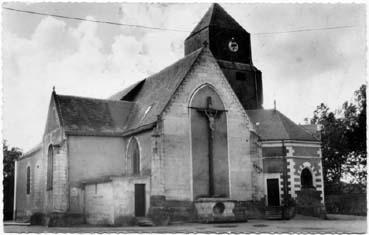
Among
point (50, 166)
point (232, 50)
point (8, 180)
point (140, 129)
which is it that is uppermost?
point (232, 50)

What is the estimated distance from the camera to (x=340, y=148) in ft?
167

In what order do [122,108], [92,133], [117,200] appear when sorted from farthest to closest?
1. [122,108]
2. [92,133]
3. [117,200]

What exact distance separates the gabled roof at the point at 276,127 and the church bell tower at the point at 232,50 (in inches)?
110

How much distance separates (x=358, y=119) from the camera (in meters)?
44.1

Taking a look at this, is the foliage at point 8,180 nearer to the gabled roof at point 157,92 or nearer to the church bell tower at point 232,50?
the gabled roof at point 157,92

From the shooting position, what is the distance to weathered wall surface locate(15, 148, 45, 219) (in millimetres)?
36578

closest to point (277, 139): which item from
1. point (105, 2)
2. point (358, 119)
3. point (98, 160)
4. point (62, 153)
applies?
point (358, 119)

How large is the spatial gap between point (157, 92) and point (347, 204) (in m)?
18.7

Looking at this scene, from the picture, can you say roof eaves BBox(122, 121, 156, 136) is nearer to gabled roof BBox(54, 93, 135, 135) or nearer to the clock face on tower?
gabled roof BBox(54, 93, 135, 135)

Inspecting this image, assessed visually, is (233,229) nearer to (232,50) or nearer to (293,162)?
(293,162)

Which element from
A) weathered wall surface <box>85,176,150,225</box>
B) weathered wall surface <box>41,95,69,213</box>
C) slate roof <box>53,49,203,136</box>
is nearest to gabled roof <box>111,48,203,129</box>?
slate roof <box>53,49,203,136</box>

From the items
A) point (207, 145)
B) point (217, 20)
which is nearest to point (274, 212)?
point (207, 145)

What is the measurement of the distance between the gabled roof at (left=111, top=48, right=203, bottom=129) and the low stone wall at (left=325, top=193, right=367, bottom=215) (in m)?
17.7

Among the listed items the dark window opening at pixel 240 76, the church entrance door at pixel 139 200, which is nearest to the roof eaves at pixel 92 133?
the church entrance door at pixel 139 200
